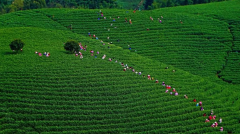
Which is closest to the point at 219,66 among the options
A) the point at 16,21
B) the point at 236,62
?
the point at 236,62

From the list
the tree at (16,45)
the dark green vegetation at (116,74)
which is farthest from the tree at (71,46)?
the tree at (16,45)

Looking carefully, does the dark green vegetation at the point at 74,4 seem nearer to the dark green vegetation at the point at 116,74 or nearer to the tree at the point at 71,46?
the dark green vegetation at the point at 116,74

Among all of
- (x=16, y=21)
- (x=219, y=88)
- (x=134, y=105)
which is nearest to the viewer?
(x=134, y=105)

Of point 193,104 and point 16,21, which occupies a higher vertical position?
point 16,21

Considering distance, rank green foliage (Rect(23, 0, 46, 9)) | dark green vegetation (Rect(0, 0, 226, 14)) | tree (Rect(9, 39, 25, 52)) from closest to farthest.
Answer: tree (Rect(9, 39, 25, 52)), green foliage (Rect(23, 0, 46, 9)), dark green vegetation (Rect(0, 0, 226, 14))

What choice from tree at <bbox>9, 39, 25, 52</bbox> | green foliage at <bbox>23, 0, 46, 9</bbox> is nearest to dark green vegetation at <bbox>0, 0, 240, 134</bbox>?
tree at <bbox>9, 39, 25, 52</bbox>

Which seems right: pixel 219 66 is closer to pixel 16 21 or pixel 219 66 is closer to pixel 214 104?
pixel 214 104

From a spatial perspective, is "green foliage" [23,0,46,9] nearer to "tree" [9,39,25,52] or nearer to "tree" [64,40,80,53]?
"tree" [9,39,25,52]

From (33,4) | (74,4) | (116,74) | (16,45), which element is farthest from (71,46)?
(74,4)
